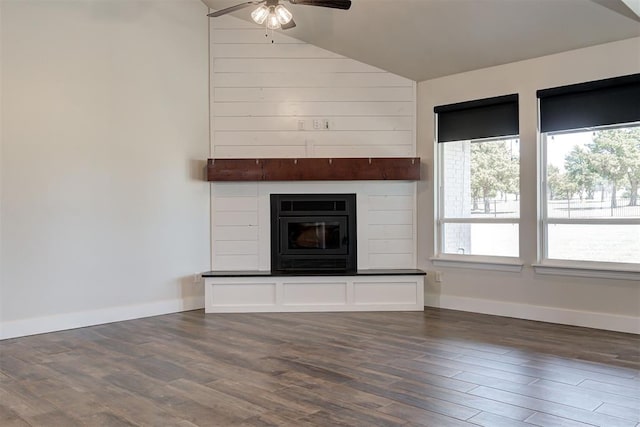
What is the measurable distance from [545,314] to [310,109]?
3.28 meters

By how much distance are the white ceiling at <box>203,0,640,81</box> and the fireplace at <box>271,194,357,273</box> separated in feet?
5.47

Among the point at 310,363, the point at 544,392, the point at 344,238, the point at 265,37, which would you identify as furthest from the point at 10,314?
the point at 544,392

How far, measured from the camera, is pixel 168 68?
18.0 ft

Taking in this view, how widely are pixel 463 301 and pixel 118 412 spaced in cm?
Answer: 383

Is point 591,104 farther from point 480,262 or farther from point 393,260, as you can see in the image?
point 393,260

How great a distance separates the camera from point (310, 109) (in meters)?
5.84

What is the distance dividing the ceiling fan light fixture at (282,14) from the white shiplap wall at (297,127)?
1773 millimetres

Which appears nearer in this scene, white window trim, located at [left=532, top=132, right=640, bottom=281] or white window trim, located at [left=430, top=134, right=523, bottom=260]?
white window trim, located at [left=532, top=132, right=640, bottom=281]

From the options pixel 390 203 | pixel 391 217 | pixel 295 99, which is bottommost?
pixel 391 217

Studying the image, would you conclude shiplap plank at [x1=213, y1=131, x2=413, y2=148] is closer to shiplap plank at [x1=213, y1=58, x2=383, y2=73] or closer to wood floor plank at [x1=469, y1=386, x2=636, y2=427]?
shiplap plank at [x1=213, y1=58, x2=383, y2=73]

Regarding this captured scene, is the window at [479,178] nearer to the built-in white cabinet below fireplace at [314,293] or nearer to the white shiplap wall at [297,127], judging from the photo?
the white shiplap wall at [297,127]

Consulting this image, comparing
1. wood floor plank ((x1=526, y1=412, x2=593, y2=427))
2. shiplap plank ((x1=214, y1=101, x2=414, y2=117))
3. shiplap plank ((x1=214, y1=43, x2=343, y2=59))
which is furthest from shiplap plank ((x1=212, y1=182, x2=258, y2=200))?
wood floor plank ((x1=526, y1=412, x2=593, y2=427))

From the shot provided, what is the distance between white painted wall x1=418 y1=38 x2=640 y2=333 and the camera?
14.6ft

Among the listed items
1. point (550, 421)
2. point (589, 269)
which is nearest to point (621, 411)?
point (550, 421)
